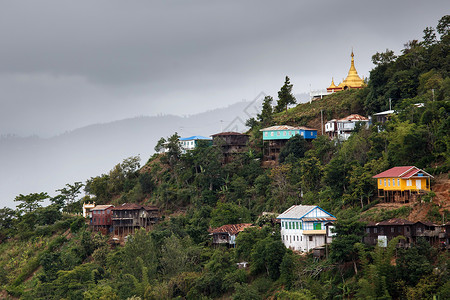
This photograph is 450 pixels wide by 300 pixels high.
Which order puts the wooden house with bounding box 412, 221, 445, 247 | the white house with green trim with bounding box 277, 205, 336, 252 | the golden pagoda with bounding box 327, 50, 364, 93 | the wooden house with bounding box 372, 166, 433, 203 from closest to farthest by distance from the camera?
the wooden house with bounding box 412, 221, 445, 247 < the wooden house with bounding box 372, 166, 433, 203 < the white house with green trim with bounding box 277, 205, 336, 252 < the golden pagoda with bounding box 327, 50, 364, 93

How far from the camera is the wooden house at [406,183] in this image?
165 ft

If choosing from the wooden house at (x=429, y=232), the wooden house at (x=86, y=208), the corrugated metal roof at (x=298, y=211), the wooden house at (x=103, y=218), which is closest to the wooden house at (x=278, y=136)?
the wooden house at (x=103, y=218)

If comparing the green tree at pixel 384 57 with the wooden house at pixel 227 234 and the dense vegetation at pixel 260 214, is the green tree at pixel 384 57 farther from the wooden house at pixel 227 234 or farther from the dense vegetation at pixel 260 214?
the wooden house at pixel 227 234

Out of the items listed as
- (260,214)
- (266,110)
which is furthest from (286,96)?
(260,214)

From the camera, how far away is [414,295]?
3900 centimetres

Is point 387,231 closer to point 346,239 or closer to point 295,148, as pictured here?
point 346,239

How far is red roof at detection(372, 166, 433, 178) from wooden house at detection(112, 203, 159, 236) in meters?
28.4

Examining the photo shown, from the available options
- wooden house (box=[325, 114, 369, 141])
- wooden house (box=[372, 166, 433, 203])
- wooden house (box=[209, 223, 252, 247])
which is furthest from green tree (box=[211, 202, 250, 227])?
wooden house (box=[372, 166, 433, 203])

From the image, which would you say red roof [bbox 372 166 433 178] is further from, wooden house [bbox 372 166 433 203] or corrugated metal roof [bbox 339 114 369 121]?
corrugated metal roof [bbox 339 114 369 121]

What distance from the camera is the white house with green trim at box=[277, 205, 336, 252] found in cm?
5109

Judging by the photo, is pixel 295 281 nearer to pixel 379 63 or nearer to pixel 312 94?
pixel 379 63

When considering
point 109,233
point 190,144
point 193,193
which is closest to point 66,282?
point 109,233

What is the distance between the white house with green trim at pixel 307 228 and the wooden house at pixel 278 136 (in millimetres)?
21916

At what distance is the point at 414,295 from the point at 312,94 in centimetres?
5416
